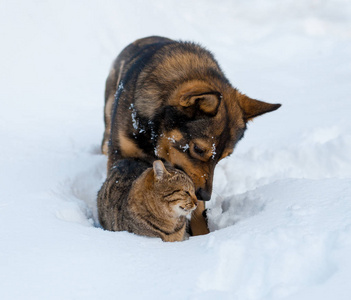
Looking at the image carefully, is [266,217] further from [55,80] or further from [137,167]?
[55,80]

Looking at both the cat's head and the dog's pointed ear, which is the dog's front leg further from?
the dog's pointed ear

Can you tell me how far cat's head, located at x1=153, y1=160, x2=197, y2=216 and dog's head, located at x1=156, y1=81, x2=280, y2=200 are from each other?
0.61 feet

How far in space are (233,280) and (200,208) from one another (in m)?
1.87

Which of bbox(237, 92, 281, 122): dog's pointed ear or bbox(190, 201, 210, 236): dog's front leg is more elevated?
bbox(237, 92, 281, 122): dog's pointed ear

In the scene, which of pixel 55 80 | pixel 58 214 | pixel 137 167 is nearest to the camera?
pixel 58 214

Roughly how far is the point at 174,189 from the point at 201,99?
86cm

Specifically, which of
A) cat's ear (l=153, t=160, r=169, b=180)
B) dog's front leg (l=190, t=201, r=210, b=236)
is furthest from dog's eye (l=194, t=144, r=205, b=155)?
dog's front leg (l=190, t=201, r=210, b=236)

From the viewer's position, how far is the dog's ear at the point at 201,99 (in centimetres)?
346

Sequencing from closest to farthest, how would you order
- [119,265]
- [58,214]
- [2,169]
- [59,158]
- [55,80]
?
[119,265]
[58,214]
[2,169]
[59,158]
[55,80]

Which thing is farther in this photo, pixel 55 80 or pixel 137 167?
pixel 55 80

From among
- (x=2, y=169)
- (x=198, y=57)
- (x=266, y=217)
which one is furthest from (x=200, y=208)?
(x=2, y=169)

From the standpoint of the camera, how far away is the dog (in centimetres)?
364

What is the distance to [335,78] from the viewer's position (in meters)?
9.83

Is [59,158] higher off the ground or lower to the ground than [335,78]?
lower
